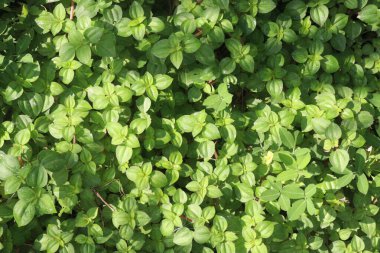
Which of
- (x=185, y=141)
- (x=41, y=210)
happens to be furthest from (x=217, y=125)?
(x=41, y=210)

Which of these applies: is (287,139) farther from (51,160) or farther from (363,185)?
(51,160)

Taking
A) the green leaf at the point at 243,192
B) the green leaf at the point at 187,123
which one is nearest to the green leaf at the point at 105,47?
the green leaf at the point at 187,123

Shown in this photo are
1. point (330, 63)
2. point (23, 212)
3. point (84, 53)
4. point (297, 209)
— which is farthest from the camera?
point (330, 63)

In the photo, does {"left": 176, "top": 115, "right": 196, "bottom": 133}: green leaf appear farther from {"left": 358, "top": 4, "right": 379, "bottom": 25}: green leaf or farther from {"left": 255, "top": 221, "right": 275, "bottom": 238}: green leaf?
{"left": 358, "top": 4, "right": 379, "bottom": 25}: green leaf

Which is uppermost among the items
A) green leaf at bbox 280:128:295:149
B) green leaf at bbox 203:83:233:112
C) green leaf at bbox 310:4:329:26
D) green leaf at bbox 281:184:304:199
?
green leaf at bbox 310:4:329:26

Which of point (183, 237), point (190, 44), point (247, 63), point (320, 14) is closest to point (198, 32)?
point (190, 44)

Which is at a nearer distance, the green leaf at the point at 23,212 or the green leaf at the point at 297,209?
the green leaf at the point at 23,212

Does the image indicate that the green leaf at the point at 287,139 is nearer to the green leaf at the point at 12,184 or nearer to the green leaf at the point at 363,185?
the green leaf at the point at 363,185

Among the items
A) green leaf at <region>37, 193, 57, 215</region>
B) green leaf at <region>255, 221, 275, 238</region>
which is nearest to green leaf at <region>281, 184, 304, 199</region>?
green leaf at <region>255, 221, 275, 238</region>

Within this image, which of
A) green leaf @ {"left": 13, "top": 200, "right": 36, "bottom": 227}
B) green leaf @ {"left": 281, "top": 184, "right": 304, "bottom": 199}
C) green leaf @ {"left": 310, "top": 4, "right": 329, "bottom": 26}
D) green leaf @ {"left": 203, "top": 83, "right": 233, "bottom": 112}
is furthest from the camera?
green leaf @ {"left": 310, "top": 4, "right": 329, "bottom": 26}
